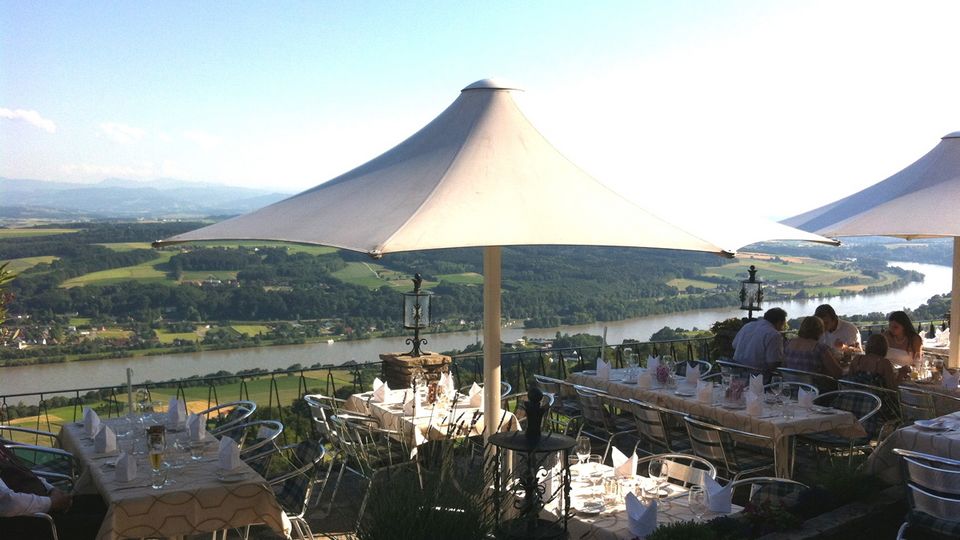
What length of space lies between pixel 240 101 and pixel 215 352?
2188cm

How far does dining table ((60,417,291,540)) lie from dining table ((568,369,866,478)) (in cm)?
357

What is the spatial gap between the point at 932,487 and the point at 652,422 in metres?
2.12

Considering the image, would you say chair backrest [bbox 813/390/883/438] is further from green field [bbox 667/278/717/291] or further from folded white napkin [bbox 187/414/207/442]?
green field [bbox 667/278/717/291]

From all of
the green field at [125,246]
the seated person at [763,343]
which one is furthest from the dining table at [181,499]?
the green field at [125,246]

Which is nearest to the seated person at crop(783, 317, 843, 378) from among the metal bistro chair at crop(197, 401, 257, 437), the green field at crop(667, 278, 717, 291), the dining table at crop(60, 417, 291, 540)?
the metal bistro chair at crop(197, 401, 257, 437)

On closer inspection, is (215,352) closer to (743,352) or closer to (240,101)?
(743,352)

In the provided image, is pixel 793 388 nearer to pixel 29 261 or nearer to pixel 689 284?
pixel 689 284

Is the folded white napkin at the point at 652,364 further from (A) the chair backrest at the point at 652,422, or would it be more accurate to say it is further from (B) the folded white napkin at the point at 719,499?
(B) the folded white napkin at the point at 719,499

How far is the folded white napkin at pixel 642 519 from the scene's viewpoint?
388cm

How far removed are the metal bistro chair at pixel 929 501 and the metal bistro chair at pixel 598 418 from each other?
257cm

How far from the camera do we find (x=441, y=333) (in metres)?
24.9

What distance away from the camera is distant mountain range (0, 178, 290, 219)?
37156 mm

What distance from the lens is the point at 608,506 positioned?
14.1 feet

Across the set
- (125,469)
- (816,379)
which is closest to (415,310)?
(816,379)
